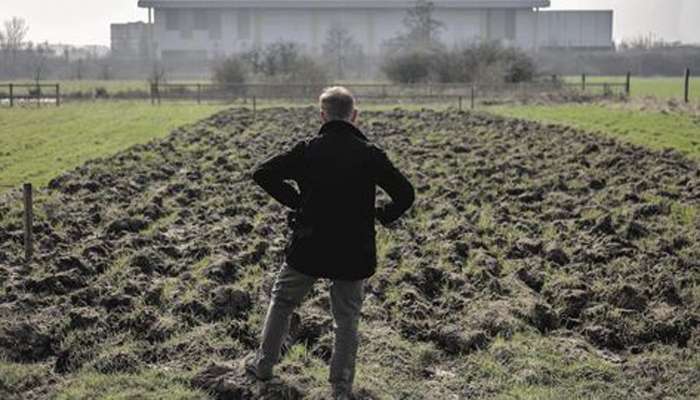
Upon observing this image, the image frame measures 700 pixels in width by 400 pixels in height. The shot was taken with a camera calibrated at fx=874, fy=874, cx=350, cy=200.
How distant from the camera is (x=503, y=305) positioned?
7430mm

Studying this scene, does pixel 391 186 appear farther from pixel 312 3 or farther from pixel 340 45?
pixel 312 3

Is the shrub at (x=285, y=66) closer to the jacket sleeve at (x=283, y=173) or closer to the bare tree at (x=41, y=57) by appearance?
the bare tree at (x=41, y=57)

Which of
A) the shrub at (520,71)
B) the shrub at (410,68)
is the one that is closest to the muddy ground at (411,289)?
the shrub at (520,71)

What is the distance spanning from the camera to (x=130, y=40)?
367ft

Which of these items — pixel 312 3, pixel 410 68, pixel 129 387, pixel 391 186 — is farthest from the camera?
pixel 312 3

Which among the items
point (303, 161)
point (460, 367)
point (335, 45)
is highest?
point (335, 45)

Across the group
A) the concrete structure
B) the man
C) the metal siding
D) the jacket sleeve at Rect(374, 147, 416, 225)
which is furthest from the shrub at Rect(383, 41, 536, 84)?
the metal siding

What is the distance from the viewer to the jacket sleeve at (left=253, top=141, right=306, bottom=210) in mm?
5453

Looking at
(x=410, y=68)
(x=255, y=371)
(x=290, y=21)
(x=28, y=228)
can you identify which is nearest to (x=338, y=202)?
(x=255, y=371)

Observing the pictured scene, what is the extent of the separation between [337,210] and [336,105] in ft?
2.09

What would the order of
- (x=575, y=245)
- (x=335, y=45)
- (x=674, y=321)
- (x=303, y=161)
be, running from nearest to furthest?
(x=303, y=161) → (x=674, y=321) → (x=575, y=245) → (x=335, y=45)

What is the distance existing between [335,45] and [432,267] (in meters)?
86.7

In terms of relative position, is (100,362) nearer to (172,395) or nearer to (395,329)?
(172,395)

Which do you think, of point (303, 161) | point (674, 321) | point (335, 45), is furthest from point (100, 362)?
point (335, 45)
